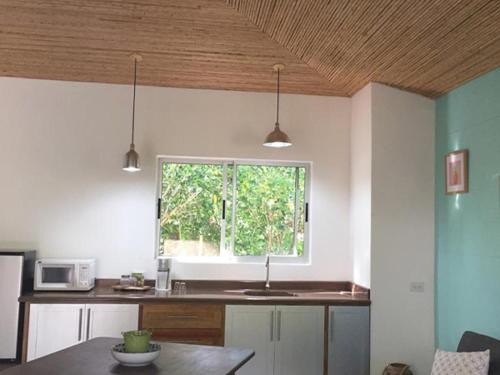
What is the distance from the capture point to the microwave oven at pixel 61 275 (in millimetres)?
4062

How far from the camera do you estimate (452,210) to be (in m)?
3.90

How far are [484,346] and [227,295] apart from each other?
6.25 feet

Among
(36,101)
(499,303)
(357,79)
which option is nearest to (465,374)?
(499,303)

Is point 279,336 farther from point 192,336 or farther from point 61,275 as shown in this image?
point 61,275

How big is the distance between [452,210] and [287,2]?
6.44 ft

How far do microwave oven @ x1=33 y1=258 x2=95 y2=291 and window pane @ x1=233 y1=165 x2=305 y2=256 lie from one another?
52.4 inches

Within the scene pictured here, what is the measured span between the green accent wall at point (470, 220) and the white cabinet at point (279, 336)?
980mm

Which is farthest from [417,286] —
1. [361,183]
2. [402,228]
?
[361,183]

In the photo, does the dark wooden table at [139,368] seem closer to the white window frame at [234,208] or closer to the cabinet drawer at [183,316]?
the cabinet drawer at [183,316]

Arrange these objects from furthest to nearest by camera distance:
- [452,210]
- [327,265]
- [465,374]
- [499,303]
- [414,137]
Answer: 1. [327,265]
2. [414,137]
3. [452,210]
4. [499,303]
5. [465,374]

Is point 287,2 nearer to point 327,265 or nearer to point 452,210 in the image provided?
point 452,210

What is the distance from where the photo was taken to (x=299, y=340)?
404 cm

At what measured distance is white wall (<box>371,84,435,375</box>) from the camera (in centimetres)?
407

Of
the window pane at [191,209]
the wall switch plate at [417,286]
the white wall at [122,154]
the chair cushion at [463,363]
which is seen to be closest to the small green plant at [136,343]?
the chair cushion at [463,363]
